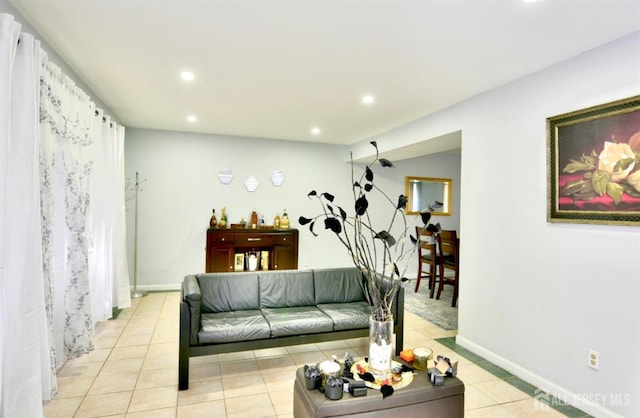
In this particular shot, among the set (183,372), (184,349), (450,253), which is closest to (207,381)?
(183,372)

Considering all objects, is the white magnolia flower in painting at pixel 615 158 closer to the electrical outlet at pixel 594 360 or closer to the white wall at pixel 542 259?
the white wall at pixel 542 259

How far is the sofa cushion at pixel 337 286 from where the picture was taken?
3.48m

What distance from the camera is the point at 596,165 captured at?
2275 millimetres

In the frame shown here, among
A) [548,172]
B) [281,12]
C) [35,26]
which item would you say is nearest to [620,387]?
[548,172]

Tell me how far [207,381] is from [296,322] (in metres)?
0.80

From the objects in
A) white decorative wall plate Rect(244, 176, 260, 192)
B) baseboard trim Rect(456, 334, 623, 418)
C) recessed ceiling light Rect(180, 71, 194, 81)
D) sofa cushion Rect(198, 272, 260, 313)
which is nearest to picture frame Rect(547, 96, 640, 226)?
baseboard trim Rect(456, 334, 623, 418)

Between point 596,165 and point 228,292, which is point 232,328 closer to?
point 228,292

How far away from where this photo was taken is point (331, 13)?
1.97 metres

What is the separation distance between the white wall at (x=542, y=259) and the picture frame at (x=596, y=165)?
70 millimetres

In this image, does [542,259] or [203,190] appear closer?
[542,259]

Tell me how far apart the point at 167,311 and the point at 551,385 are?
4.04 m

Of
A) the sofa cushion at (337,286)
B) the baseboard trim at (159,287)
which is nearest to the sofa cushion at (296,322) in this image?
the sofa cushion at (337,286)

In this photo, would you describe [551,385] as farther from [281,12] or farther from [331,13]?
[281,12]

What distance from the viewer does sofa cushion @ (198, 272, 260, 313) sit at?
10.2ft
